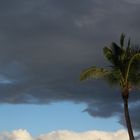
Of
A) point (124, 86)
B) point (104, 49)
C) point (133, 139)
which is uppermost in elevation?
point (104, 49)

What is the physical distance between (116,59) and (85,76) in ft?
13.8

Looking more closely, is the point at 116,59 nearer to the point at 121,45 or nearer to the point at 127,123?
the point at 121,45

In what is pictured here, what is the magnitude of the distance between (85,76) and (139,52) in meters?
6.94

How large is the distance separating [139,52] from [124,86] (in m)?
4.45

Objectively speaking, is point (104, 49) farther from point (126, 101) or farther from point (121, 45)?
point (126, 101)

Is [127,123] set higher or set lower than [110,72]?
lower

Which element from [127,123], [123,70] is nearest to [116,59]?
[123,70]

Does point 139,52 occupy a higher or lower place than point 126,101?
higher

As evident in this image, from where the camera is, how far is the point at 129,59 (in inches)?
3002

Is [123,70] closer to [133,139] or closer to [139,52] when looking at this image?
[139,52]

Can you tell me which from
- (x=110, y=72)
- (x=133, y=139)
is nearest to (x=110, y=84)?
(x=110, y=72)

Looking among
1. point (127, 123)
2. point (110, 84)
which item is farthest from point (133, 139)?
point (110, 84)

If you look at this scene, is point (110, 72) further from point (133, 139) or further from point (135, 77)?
point (133, 139)

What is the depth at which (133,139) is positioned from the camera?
7400 cm
